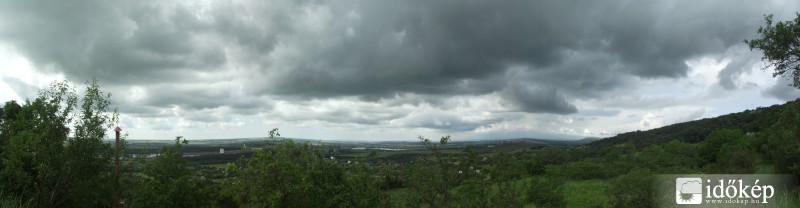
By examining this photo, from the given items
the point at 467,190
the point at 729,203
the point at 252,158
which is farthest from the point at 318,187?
the point at 729,203

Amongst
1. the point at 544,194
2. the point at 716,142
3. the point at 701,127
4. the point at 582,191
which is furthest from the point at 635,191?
the point at 701,127

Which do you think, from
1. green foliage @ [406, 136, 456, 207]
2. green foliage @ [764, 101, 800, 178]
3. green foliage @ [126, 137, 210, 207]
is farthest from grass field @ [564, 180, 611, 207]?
green foliage @ [126, 137, 210, 207]

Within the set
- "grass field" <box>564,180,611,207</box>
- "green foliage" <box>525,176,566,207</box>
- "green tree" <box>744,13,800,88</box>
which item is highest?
"green tree" <box>744,13,800,88</box>

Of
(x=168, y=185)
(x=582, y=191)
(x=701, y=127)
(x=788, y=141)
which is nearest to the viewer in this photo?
(x=168, y=185)

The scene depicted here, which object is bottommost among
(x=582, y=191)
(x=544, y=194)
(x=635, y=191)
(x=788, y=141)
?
(x=582, y=191)

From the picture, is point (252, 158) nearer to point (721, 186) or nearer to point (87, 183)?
point (87, 183)

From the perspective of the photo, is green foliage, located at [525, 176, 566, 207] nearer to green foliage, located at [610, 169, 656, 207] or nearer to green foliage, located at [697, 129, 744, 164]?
green foliage, located at [610, 169, 656, 207]

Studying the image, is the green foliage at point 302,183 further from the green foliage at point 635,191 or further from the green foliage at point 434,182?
the green foliage at point 635,191

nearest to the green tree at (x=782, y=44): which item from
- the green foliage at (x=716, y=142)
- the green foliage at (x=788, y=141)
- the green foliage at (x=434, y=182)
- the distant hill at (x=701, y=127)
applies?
the green foliage at (x=788, y=141)

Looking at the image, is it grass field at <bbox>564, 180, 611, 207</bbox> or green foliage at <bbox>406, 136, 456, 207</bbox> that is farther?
grass field at <bbox>564, 180, 611, 207</bbox>

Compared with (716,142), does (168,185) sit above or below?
above

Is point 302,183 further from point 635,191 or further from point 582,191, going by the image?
point 582,191
